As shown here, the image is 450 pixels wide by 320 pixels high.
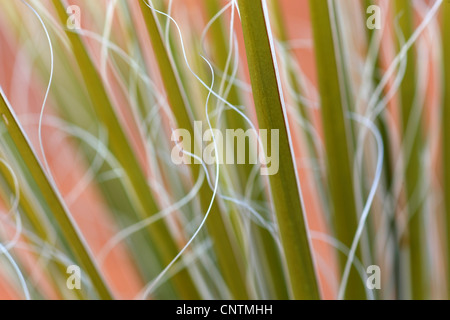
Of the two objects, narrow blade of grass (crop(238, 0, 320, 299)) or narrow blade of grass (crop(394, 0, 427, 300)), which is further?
narrow blade of grass (crop(394, 0, 427, 300))

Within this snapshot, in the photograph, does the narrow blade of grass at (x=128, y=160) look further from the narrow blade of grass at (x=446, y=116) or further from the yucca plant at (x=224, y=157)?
the narrow blade of grass at (x=446, y=116)

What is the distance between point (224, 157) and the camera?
291 mm

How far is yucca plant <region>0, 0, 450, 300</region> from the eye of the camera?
24 cm

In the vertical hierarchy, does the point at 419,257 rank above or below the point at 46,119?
below

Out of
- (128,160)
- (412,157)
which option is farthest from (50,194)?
(412,157)

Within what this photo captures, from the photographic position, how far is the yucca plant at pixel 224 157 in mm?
242

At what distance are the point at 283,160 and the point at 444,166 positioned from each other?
5.3 inches

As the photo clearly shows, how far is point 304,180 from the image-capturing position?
0.47m

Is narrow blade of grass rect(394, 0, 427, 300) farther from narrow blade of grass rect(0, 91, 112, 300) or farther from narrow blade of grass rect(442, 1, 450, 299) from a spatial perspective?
narrow blade of grass rect(0, 91, 112, 300)

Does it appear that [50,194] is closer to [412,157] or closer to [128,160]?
[128,160]

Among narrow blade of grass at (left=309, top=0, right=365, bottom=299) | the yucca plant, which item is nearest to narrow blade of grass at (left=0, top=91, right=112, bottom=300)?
the yucca plant
